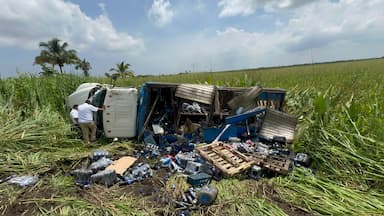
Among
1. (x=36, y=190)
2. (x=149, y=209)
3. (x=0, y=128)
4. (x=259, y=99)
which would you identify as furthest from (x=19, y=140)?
(x=259, y=99)

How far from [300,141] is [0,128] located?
21.5 ft

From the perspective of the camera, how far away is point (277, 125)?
524cm

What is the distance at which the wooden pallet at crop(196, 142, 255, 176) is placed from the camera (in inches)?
144

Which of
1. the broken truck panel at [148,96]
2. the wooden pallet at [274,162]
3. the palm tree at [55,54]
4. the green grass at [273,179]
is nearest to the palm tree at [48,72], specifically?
the green grass at [273,179]

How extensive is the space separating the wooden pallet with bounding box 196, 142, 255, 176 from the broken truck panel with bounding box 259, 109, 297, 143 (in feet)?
→ 4.48

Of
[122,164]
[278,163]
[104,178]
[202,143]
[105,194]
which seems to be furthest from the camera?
[202,143]

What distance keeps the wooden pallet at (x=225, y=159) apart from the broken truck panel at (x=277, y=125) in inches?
53.7

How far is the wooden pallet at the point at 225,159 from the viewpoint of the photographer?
3668 mm

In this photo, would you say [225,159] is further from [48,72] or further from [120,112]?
[48,72]

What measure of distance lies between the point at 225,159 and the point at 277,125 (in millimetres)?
1948

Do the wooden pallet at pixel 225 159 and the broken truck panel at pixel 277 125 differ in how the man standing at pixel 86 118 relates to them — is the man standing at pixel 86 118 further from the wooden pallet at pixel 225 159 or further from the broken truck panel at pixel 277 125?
the broken truck panel at pixel 277 125

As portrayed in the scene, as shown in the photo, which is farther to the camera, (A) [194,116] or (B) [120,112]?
(A) [194,116]

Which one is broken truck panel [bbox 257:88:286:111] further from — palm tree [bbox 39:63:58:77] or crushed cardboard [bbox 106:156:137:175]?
palm tree [bbox 39:63:58:77]

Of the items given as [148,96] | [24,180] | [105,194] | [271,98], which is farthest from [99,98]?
[271,98]
